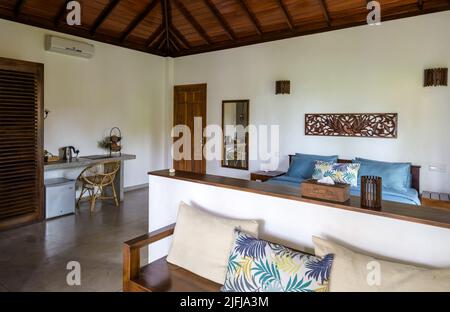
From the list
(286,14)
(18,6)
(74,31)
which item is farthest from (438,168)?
(18,6)

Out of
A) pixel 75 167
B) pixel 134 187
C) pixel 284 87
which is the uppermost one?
pixel 284 87

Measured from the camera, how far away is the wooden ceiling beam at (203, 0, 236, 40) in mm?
5017

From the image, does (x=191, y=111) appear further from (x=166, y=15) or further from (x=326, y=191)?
(x=326, y=191)

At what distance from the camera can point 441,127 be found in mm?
4027

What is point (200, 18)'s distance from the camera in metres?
5.44

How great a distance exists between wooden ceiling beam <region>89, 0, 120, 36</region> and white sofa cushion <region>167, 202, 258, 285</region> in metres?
4.22

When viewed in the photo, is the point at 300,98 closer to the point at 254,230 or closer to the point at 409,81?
the point at 409,81

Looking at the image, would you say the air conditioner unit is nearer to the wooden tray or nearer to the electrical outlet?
the wooden tray

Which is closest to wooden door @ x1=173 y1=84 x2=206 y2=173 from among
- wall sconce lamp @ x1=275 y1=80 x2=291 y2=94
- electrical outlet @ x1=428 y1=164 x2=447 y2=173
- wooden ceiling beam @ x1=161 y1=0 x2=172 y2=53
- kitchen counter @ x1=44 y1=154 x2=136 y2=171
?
wooden ceiling beam @ x1=161 y1=0 x2=172 y2=53

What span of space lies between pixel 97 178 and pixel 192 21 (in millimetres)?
3282

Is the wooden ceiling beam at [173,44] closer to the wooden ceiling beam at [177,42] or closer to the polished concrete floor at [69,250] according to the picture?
the wooden ceiling beam at [177,42]

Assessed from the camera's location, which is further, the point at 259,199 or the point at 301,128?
the point at 301,128

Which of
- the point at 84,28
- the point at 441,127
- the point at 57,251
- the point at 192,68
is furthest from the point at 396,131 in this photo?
the point at 84,28

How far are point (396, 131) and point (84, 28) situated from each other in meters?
5.26
